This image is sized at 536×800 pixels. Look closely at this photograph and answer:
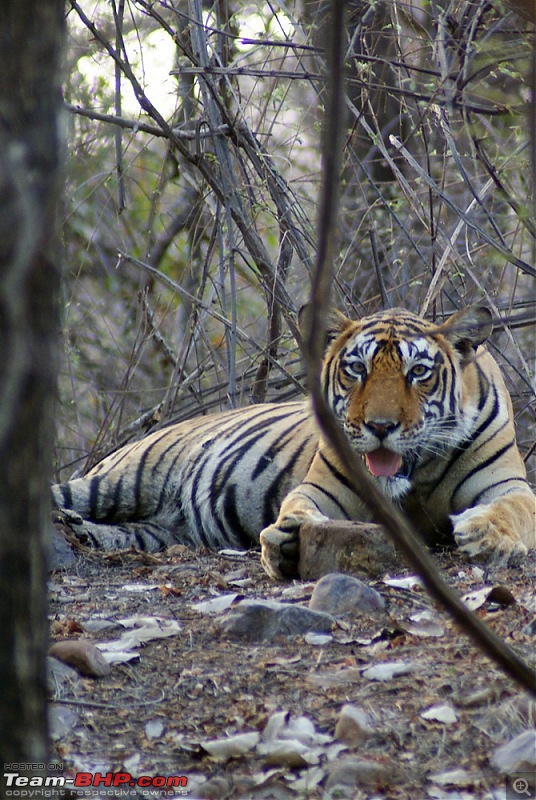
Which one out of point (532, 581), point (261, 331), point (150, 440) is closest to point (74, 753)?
point (532, 581)

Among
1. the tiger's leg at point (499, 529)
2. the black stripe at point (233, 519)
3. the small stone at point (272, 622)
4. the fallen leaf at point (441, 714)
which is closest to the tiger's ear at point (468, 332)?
the tiger's leg at point (499, 529)

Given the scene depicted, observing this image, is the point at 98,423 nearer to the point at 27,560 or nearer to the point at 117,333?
the point at 117,333

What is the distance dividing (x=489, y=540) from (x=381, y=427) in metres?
0.57

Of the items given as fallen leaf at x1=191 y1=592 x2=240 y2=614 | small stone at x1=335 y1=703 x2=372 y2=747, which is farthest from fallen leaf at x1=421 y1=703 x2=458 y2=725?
fallen leaf at x1=191 y1=592 x2=240 y2=614

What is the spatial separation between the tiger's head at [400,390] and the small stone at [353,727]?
1.80 meters

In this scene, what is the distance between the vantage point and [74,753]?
2.01m

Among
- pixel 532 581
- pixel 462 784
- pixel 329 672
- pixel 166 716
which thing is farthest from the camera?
pixel 532 581

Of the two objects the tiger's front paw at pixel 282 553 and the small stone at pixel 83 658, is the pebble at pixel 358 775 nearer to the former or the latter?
the small stone at pixel 83 658

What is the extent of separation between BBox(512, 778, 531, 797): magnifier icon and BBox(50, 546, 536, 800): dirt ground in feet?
0.09

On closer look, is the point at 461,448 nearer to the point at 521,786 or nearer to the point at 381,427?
the point at 381,427

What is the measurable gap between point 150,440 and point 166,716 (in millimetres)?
3486

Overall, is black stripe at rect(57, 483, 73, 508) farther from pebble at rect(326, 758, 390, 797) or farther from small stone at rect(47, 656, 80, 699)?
pebble at rect(326, 758, 390, 797)

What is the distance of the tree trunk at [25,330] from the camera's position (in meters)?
1.15

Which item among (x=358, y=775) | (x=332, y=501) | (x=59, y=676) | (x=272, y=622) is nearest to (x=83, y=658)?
(x=59, y=676)
